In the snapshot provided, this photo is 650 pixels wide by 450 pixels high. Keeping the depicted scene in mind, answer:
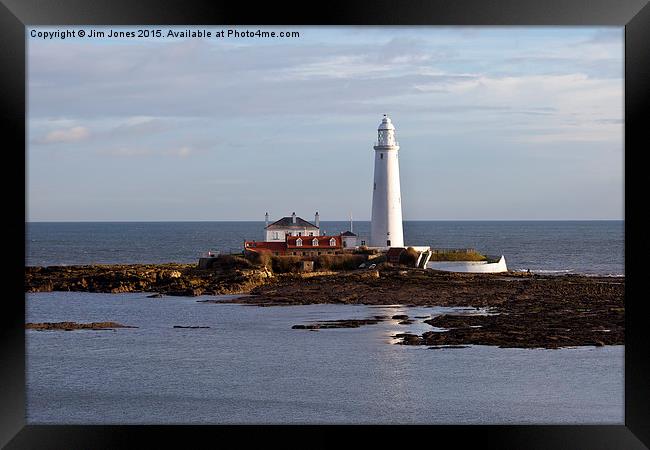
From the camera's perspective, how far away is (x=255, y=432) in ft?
15.6

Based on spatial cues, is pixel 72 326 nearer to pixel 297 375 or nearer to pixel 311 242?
pixel 297 375

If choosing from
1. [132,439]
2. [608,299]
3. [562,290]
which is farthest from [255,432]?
[562,290]

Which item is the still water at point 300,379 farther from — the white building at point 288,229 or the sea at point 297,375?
the white building at point 288,229

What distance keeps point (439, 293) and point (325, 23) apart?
1758cm

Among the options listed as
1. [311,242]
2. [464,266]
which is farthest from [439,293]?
[311,242]

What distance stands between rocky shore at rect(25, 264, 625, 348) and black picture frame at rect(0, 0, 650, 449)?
31.6 feet

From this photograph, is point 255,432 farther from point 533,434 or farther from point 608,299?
point 608,299

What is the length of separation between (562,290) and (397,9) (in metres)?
19.1

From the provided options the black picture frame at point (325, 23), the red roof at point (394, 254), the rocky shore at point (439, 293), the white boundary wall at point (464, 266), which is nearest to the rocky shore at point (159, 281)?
the rocky shore at point (439, 293)

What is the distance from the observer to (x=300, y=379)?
40.1 ft

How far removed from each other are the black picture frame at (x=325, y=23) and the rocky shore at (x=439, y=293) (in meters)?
9.63

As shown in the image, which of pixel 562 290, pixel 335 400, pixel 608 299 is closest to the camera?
pixel 335 400

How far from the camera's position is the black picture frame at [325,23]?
446 centimetres

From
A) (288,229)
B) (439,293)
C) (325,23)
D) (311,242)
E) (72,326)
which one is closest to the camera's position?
(325,23)
